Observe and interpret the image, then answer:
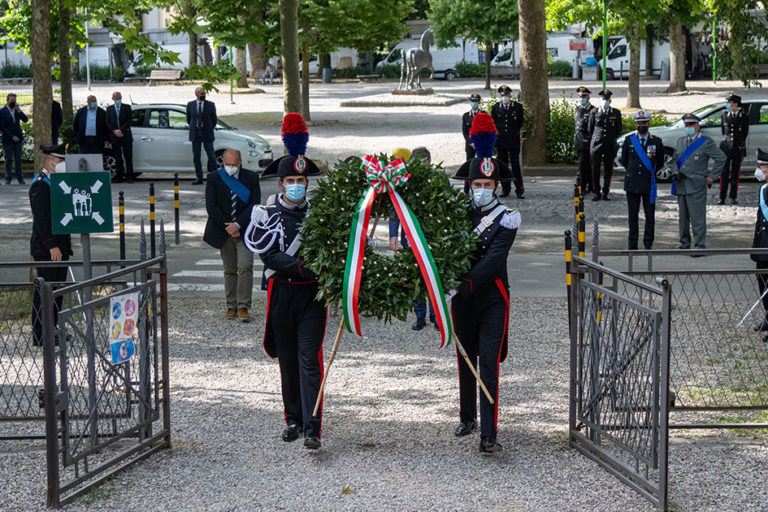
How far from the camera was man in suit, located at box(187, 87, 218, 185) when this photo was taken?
851 inches

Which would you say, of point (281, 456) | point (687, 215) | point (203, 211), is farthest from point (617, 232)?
point (281, 456)

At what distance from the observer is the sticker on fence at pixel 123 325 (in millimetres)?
6703

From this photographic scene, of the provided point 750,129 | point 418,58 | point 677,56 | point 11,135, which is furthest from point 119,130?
point 677,56

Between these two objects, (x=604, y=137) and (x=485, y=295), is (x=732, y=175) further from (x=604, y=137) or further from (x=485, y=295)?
(x=485, y=295)

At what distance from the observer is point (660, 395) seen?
6.14m

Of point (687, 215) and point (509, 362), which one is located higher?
point (687, 215)

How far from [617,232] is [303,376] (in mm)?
10329

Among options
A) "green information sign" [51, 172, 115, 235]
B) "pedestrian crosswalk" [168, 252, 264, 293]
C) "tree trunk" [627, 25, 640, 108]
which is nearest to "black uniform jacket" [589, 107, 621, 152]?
"pedestrian crosswalk" [168, 252, 264, 293]

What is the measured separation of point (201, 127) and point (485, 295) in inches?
605

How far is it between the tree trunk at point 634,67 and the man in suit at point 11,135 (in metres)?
20.9

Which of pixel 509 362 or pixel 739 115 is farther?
pixel 739 115

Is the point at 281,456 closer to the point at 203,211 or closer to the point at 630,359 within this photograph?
the point at 630,359

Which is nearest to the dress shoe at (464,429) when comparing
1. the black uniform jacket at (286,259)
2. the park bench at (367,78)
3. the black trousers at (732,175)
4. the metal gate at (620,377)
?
the metal gate at (620,377)

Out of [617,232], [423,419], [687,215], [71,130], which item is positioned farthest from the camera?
[71,130]
